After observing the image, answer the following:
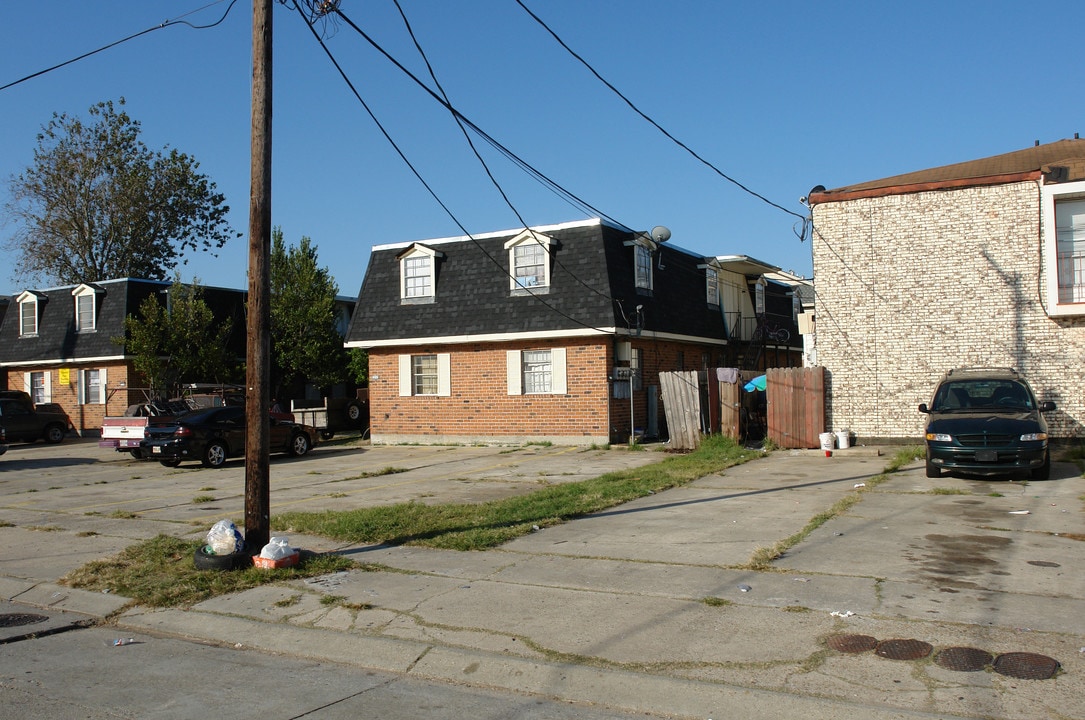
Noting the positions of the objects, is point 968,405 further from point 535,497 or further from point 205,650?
point 205,650

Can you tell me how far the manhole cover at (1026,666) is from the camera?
553 centimetres

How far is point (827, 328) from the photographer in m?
20.3

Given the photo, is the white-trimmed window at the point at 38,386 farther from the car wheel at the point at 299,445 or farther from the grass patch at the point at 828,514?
the grass patch at the point at 828,514

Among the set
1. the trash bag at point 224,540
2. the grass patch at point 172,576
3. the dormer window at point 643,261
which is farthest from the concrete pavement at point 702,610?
the dormer window at point 643,261

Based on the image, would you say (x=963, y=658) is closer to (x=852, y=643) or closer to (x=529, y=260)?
(x=852, y=643)

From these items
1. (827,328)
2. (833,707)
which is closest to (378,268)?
(827,328)

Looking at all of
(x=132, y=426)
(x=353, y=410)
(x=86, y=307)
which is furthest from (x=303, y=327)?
(x=132, y=426)

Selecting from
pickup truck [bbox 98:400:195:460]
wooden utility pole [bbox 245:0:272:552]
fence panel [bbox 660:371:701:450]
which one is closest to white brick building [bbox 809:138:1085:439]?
fence panel [bbox 660:371:701:450]

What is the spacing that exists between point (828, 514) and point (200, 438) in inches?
612

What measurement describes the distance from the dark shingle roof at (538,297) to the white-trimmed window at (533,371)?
2.78 feet

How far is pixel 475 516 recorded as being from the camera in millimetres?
11789

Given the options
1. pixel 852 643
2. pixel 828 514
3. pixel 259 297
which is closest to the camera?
pixel 852 643

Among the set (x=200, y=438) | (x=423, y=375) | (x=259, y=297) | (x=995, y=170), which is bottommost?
(x=200, y=438)

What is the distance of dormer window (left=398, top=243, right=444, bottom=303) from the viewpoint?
26.4 m
